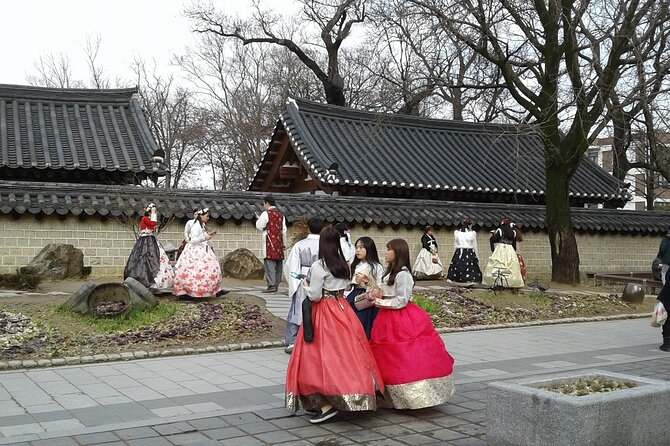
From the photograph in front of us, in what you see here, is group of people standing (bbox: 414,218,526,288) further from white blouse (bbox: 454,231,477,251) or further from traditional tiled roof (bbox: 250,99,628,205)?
traditional tiled roof (bbox: 250,99,628,205)

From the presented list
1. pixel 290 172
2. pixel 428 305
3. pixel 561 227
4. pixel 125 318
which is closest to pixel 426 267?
pixel 561 227

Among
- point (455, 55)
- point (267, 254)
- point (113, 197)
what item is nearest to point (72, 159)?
point (113, 197)

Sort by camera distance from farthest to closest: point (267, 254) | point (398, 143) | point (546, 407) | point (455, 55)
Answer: point (398, 143) → point (455, 55) → point (267, 254) → point (546, 407)

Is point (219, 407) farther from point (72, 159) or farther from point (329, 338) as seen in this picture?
point (72, 159)

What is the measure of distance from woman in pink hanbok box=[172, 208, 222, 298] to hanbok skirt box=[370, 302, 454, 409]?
6.39 meters

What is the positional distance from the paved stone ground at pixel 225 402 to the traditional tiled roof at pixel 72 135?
1106cm

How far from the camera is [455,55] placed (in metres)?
18.3

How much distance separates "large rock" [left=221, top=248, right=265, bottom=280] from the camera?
58.1ft

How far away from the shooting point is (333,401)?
20.5 ft

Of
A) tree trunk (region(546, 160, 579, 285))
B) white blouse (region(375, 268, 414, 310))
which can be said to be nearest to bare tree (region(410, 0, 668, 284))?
tree trunk (region(546, 160, 579, 285))

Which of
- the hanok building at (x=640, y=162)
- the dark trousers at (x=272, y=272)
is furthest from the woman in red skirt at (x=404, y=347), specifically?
the hanok building at (x=640, y=162)

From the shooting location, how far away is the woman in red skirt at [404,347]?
655 centimetres

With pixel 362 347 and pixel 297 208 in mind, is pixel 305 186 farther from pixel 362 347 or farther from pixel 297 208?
pixel 362 347

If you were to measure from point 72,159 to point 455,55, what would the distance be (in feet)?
35.4
